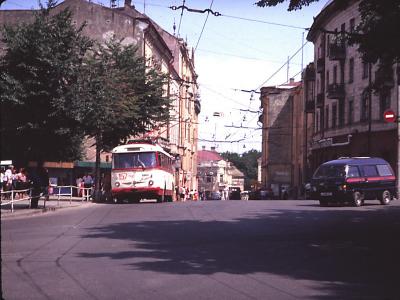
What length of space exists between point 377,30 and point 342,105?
4132 centimetres

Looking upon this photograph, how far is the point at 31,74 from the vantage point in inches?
987

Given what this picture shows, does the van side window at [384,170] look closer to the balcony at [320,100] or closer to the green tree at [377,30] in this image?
the green tree at [377,30]

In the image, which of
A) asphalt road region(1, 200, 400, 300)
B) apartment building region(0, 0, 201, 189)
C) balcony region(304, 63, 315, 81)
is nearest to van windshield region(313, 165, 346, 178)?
asphalt road region(1, 200, 400, 300)

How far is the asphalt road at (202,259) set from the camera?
8195mm

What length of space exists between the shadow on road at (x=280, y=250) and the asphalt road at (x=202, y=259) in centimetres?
2

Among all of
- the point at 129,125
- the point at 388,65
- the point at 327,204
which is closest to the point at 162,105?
the point at 129,125

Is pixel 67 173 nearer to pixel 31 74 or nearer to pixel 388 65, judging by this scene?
pixel 31 74

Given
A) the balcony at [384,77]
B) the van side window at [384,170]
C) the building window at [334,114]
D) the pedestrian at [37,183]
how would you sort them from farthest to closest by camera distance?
the building window at [334,114] < the van side window at [384,170] < the pedestrian at [37,183] < the balcony at [384,77]

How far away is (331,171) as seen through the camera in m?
28.4

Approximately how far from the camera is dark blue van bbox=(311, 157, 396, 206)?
27531 millimetres

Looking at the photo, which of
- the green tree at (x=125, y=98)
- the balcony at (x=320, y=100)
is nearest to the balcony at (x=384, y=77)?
the green tree at (x=125, y=98)

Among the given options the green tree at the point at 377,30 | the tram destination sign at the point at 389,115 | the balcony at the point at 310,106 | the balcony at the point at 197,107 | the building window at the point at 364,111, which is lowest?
the green tree at the point at 377,30

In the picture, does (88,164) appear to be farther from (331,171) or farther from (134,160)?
(331,171)

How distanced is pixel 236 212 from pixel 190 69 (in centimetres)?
6294
